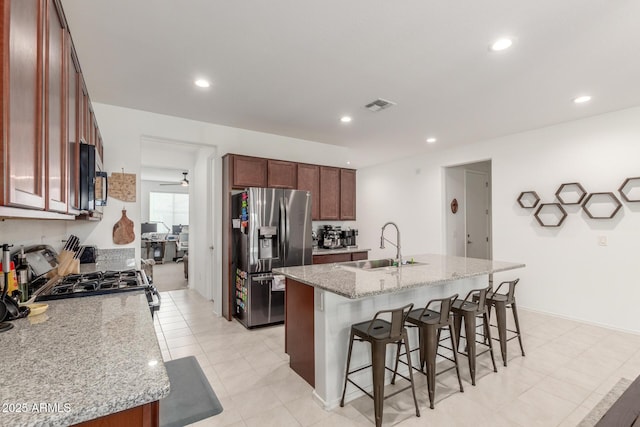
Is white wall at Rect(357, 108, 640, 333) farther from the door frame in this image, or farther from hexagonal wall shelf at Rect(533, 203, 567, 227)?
the door frame

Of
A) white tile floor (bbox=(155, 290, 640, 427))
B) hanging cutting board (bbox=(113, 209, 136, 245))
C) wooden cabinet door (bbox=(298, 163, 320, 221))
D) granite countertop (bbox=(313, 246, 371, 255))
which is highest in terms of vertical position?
wooden cabinet door (bbox=(298, 163, 320, 221))

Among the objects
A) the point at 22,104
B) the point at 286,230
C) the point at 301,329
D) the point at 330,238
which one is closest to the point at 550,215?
the point at 330,238

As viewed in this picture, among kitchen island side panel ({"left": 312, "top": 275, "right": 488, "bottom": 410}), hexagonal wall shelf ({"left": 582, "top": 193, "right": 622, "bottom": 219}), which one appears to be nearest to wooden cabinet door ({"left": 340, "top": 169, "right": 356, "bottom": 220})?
kitchen island side panel ({"left": 312, "top": 275, "right": 488, "bottom": 410})

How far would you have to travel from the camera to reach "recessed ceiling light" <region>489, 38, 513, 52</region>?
2292 millimetres

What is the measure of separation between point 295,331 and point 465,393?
1.43 metres

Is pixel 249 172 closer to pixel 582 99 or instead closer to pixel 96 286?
pixel 96 286

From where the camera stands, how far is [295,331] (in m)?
2.70

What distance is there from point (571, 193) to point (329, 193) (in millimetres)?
3350

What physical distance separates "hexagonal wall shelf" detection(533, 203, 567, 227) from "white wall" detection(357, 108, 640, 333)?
81 millimetres

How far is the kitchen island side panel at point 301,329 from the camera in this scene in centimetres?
247

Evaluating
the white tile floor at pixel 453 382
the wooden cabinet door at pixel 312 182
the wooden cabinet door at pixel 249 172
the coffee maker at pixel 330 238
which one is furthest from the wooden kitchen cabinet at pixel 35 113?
the coffee maker at pixel 330 238

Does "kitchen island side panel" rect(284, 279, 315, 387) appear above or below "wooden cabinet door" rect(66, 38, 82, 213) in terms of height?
below

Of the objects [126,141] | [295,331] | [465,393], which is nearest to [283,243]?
[295,331]

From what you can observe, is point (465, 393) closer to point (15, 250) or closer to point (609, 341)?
point (609, 341)
